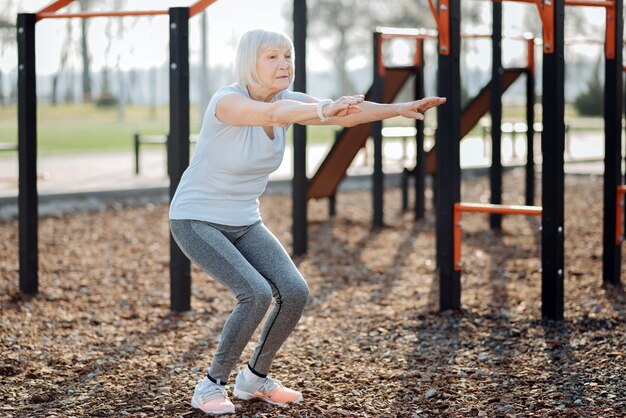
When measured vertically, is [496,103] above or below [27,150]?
above

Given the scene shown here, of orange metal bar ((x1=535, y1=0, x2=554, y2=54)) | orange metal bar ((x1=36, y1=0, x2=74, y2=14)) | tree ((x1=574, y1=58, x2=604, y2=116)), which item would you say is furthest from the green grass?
orange metal bar ((x1=535, y1=0, x2=554, y2=54))

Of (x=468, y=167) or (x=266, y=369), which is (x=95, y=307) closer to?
(x=266, y=369)

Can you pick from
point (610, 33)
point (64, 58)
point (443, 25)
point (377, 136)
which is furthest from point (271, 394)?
point (64, 58)

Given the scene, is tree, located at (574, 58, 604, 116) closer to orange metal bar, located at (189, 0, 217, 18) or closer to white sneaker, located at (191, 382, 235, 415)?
orange metal bar, located at (189, 0, 217, 18)

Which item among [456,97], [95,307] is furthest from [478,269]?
[95,307]

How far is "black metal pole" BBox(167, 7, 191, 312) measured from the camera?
21.2 feet

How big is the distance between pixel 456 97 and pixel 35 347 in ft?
9.24

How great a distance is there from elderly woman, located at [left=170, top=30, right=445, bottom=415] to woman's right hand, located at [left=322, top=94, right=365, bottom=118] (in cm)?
13

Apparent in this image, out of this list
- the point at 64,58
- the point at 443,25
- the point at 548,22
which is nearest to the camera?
the point at 548,22

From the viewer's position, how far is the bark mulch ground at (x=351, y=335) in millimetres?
4676

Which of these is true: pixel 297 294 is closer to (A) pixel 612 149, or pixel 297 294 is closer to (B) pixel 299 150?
(A) pixel 612 149

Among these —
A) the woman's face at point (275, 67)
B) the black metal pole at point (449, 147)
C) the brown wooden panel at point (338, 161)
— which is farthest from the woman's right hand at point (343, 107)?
the brown wooden panel at point (338, 161)

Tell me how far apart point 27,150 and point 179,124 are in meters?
1.23

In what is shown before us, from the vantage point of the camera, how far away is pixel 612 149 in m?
7.19
